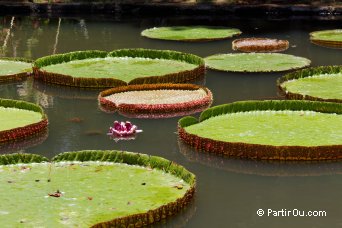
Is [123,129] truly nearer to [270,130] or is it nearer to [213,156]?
[213,156]

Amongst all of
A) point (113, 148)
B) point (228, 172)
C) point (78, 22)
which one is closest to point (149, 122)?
point (113, 148)

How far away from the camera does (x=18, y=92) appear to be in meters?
18.1

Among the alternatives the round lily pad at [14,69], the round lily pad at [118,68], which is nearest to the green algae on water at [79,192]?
the round lily pad at [118,68]

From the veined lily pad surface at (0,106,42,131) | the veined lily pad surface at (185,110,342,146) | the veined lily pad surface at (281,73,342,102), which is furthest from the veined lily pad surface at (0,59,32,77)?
the veined lily pad surface at (185,110,342,146)

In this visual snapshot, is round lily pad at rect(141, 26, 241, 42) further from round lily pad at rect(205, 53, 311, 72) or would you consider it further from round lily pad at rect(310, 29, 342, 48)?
round lily pad at rect(205, 53, 311, 72)

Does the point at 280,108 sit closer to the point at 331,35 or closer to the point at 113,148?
the point at 113,148

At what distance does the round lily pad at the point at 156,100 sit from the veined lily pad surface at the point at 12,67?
3.80 metres

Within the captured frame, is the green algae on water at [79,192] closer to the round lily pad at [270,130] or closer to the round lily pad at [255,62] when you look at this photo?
the round lily pad at [270,130]

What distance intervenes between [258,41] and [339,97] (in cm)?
842

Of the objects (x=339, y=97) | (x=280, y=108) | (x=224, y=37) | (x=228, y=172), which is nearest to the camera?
(x=228, y=172)

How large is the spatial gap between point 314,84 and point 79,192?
324 inches

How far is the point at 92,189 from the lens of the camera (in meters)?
10.8

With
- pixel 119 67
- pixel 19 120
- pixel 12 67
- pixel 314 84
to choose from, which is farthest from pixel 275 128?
pixel 12 67

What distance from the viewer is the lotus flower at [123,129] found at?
1409 cm
